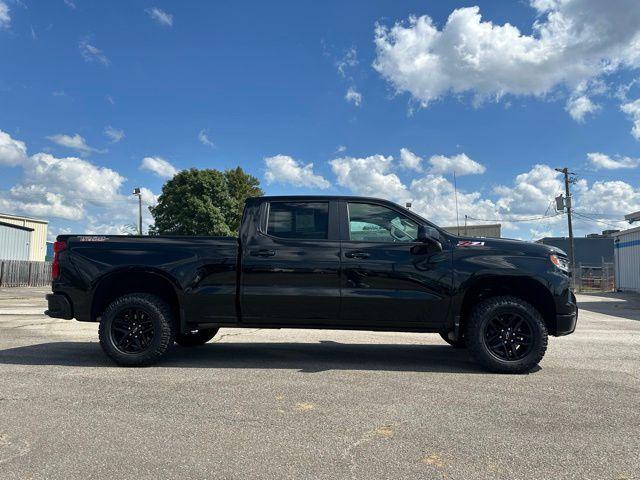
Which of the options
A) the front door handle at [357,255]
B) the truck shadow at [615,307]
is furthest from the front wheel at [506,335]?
the truck shadow at [615,307]

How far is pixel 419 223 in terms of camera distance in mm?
5250

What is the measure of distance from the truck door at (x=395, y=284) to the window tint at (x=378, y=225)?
88 millimetres

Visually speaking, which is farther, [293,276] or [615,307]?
[615,307]

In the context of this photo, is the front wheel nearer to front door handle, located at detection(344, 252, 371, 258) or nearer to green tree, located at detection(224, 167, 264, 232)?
front door handle, located at detection(344, 252, 371, 258)

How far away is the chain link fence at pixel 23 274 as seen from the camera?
91.2ft

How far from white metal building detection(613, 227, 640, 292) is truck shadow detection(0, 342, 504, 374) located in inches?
908

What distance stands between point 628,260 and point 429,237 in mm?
26079

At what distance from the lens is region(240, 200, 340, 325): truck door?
515cm

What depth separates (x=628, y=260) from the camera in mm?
25719

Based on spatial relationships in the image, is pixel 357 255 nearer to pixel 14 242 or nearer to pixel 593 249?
pixel 14 242

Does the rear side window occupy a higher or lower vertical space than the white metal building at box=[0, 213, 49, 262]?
lower

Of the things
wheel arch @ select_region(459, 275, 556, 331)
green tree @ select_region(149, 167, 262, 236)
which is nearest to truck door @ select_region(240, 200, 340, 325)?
wheel arch @ select_region(459, 275, 556, 331)

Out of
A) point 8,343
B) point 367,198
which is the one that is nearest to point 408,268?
point 367,198

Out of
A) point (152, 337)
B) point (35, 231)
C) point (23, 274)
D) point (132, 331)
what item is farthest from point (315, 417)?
point (35, 231)
